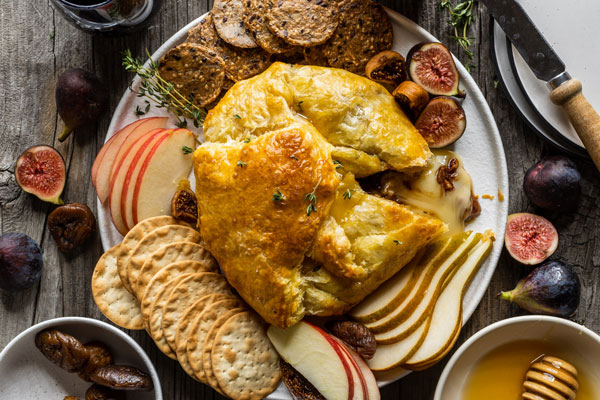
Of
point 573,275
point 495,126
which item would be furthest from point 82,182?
point 573,275

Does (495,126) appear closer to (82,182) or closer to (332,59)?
(332,59)

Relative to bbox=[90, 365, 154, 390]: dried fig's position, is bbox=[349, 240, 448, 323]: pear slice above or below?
above

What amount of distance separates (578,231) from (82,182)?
3.70 m

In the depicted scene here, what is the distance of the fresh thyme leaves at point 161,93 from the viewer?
375 centimetres

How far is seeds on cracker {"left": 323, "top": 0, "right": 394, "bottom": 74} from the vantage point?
12.5ft

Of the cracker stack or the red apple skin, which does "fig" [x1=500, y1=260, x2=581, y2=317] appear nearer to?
the red apple skin

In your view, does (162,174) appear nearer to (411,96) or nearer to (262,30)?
(262,30)

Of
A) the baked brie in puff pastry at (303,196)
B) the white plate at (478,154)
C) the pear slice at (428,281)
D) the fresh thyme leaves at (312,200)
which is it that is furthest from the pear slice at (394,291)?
the fresh thyme leaves at (312,200)

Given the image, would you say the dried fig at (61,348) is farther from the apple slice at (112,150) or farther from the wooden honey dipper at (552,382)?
the wooden honey dipper at (552,382)

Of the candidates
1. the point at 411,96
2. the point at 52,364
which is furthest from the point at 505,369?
the point at 52,364

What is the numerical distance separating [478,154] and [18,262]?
3.38 meters

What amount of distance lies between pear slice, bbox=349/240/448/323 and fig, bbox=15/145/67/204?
2.37 meters

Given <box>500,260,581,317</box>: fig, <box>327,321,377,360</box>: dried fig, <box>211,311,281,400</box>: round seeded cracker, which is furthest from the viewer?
<box>500,260,581,317</box>: fig

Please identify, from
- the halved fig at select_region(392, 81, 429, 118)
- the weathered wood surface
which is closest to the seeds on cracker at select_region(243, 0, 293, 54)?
the weathered wood surface
